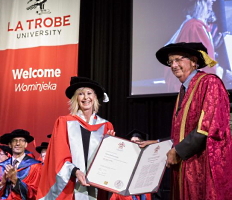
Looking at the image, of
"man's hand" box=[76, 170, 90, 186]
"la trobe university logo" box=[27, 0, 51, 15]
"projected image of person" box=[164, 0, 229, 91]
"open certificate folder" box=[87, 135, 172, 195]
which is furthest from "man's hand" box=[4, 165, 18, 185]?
"la trobe university logo" box=[27, 0, 51, 15]

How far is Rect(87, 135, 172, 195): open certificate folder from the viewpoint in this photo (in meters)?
2.83

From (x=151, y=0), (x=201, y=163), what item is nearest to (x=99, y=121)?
(x=201, y=163)

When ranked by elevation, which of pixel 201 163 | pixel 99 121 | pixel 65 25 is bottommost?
pixel 201 163

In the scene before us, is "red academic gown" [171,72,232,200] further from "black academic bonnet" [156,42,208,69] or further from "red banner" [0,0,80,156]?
"red banner" [0,0,80,156]

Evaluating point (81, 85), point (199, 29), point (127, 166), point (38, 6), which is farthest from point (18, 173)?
point (38, 6)

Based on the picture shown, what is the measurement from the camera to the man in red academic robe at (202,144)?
2.60m

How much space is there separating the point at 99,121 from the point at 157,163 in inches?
33.3

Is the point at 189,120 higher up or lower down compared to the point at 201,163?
higher up

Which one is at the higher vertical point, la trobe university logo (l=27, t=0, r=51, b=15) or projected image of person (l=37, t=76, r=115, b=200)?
la trobe university logo (l=27, t=0, r=51, b=15)

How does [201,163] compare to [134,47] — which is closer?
[201,163]

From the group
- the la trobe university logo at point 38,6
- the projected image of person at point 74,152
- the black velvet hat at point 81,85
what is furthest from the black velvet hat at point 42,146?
the projected image of person at point 74,152

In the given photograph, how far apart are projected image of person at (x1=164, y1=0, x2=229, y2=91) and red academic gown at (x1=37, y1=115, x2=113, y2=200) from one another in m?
3.17

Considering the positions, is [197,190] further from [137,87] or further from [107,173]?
[137,87]

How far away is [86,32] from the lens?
7.23 metres
